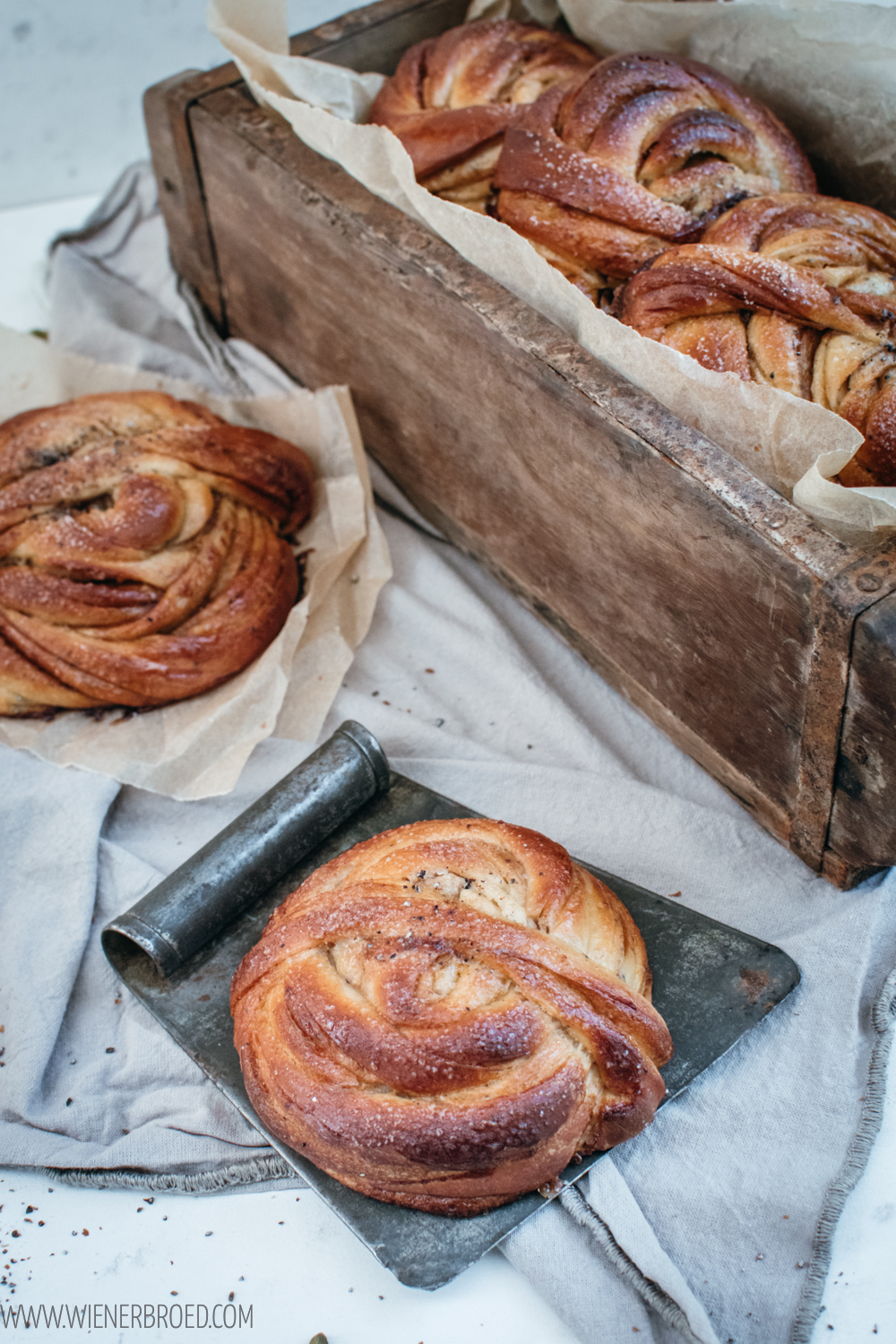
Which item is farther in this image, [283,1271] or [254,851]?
[254,851]

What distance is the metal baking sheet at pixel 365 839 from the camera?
1.24 m

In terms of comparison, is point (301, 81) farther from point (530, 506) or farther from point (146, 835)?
point (146, 835)

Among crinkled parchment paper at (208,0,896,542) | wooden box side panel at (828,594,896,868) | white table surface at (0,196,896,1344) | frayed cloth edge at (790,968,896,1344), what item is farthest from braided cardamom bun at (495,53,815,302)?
white table surface at (0,196,896,1344)

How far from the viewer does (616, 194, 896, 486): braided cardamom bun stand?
4.75ft

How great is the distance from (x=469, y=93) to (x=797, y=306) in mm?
772

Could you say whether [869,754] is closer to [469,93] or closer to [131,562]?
[131,562]

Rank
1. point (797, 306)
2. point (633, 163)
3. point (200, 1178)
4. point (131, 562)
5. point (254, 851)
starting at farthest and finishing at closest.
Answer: point (131, 562)
point (633, 163)
point (254, 851)
point (797, 306)
point (200, 1178)

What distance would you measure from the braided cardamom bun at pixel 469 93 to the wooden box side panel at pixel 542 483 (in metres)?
0.14

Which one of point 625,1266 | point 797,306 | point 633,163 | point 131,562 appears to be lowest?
point 625,1266

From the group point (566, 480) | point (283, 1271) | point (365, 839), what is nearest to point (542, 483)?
point (566, 480)

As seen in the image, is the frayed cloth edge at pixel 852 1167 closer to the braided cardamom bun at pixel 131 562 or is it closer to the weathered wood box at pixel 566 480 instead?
the weathered wood box at pixel 566 480

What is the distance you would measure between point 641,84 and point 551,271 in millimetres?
384

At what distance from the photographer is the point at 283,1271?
1.30 meters

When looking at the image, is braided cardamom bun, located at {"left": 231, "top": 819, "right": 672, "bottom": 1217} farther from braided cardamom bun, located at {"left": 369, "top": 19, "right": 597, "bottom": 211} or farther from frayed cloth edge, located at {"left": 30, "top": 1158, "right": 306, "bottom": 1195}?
braided cardamom bun, located at {"left": 369, "top": 19, "right": 597, "bottom": 211}
